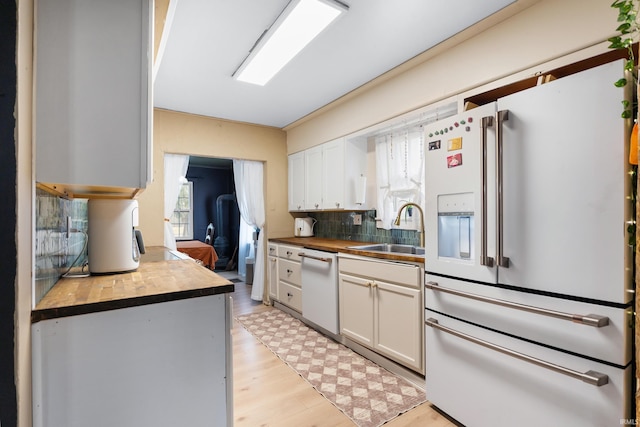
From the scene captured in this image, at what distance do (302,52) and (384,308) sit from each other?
6.55 feet

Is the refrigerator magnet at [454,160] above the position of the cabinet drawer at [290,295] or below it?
above

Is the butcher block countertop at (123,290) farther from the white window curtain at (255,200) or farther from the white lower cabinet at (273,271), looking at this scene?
the white window curtain at (255,200)

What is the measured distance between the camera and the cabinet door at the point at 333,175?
3.33 metres

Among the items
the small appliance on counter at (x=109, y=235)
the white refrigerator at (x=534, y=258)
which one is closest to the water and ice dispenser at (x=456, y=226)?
the white refrigerator at (x=534, y=258)

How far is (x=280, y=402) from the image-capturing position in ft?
6.43

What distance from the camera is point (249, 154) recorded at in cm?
404

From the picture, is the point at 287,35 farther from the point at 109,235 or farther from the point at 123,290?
the point at 123,290

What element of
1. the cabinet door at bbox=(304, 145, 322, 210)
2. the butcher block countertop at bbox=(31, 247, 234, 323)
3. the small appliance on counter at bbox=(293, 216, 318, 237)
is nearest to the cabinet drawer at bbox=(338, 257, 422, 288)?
the cabinet door at bbox=(304, 145, 322, 210)

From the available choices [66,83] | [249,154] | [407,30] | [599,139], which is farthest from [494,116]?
[249,154]

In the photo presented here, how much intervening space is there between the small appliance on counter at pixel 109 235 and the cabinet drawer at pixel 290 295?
2.14 meters

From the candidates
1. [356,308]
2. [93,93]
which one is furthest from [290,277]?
[93,93]

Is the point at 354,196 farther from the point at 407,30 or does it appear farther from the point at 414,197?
the point at 407,30

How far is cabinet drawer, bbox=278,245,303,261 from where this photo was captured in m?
3.42

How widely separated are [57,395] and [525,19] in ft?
8.99
